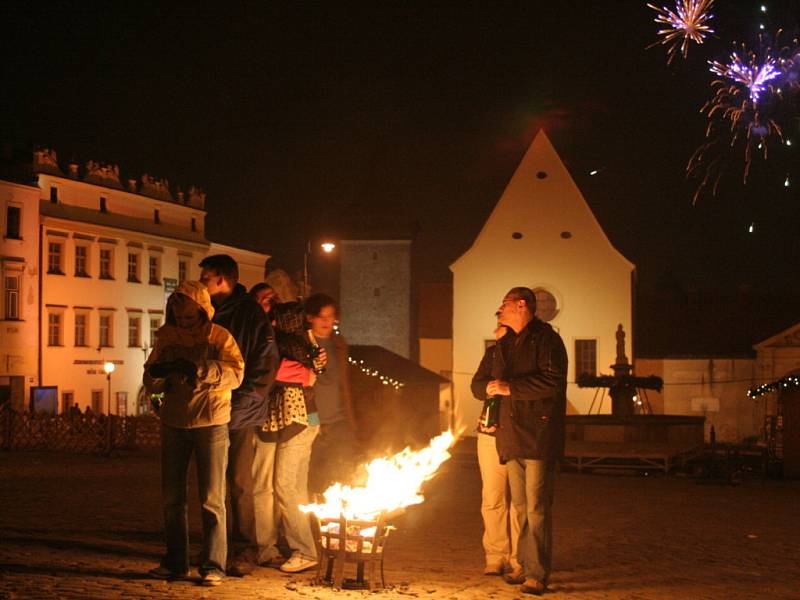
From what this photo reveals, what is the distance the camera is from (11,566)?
8.23 metres

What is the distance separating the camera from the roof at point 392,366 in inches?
1949

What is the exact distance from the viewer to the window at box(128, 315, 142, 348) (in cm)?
5700

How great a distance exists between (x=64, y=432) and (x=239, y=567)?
23228mm

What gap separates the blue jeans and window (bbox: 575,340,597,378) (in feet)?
161

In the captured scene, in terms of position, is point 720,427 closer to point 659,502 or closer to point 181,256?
point 181,256

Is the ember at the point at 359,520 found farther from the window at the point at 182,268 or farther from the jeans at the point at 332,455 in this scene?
the window at the point at 182,268

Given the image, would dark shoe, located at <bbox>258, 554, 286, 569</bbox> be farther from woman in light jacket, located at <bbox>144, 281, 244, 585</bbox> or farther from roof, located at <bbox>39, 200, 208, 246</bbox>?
roof, located at <bbox>39, 200, 208, 246</bbox>

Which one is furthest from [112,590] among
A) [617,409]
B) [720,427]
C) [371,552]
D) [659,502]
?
[720,427]

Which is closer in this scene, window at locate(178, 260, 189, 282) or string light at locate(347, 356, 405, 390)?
string light at locate(347, 356, 405, 390)

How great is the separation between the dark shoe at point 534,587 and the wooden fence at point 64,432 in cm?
2184

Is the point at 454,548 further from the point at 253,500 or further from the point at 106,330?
the point at 106,330

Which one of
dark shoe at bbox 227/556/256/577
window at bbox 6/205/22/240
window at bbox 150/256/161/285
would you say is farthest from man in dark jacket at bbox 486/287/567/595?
window at bbox 150/256/161/285

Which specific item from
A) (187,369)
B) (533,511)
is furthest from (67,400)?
(533,511)

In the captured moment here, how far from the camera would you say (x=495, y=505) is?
896 centimetres
